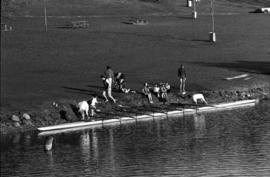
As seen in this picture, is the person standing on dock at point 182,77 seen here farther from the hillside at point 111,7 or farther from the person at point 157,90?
the hillside at point 111,7

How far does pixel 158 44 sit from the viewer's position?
367 ft

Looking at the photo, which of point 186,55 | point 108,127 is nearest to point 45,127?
point 108,127

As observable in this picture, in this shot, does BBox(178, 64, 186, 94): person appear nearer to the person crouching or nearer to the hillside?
the person crouching

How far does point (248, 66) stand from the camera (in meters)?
94.2

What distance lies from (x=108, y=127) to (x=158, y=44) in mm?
44874

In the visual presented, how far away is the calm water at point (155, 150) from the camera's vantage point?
2106 inches

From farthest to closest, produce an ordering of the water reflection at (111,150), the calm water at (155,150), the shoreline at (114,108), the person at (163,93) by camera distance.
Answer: the person at (163,93), the shoreline at (114,108), the water reflection at (111,150), the calm water at (155,150)

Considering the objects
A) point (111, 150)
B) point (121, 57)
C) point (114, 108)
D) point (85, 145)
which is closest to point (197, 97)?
point (114, 108)

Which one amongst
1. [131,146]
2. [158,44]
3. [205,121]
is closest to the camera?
[131,146]

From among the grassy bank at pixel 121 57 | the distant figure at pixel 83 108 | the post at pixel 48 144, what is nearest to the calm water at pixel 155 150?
the post at pixel 48 144

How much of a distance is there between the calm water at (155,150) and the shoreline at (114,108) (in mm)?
2346

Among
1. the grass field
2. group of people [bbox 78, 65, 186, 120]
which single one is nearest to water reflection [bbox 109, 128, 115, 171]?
group of people [bbox 78, 65, 186, 120]

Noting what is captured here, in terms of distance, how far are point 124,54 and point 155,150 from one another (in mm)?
43215

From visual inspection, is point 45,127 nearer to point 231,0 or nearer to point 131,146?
point 131,146
